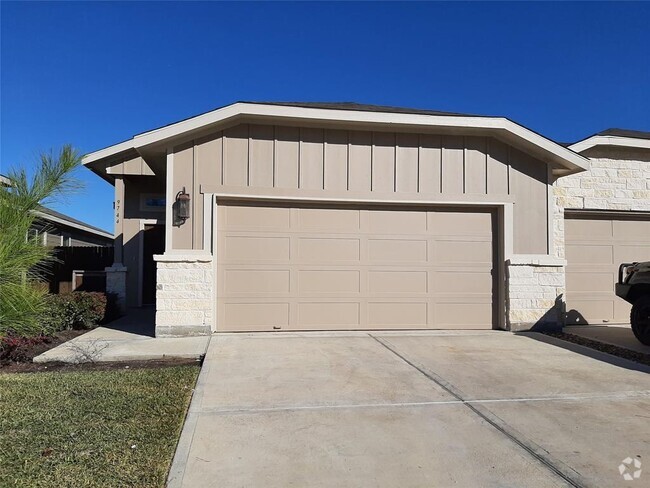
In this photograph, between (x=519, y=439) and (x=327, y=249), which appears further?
(x=327, y=249)

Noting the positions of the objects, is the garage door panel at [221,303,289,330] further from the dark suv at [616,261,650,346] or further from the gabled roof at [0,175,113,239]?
the dark suv at [616,261,650,346]

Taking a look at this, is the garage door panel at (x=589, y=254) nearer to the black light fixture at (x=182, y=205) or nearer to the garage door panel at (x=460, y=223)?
the garage door panel at (x=460, y=223)

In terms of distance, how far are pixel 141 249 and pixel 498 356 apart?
9.44 meters

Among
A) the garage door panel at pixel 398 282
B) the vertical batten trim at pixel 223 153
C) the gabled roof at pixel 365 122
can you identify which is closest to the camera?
the gabled roof at pixel 365 122

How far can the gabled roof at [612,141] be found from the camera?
30.8 feet

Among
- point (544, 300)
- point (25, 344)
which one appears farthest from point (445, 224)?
point (25, 344)

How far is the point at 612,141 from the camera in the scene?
948 cm

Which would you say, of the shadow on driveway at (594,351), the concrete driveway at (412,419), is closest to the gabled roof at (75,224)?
the concrete driveway at (412,419)

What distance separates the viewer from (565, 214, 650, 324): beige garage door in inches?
372

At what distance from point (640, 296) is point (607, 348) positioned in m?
1.17

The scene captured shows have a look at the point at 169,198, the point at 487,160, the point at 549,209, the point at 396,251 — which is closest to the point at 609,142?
the point at 549,209

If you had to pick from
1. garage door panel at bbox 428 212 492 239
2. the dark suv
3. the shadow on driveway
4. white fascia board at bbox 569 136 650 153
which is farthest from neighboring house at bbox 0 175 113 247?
the dark suv

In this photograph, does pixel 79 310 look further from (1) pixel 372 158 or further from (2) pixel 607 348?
(2) pixel 607 348

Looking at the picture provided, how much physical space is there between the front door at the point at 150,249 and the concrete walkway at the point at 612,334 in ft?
32.4
